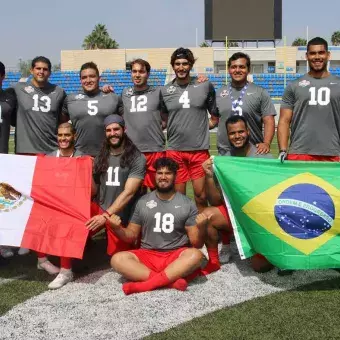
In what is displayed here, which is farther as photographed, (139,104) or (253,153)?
(139,104)

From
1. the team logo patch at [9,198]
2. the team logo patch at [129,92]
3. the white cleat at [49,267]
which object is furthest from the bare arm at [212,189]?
the team logo patch at [9,198]

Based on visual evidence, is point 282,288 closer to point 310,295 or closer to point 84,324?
point 310,295

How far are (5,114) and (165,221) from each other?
1.97 meters

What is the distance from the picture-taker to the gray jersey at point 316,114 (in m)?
4.38

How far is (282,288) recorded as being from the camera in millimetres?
4000

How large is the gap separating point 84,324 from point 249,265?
5.95 ft

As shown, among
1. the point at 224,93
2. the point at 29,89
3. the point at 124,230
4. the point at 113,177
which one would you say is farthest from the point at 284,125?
the point at 29,89

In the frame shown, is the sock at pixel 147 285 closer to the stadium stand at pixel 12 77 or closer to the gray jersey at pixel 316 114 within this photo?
the gray jersey at pixel 316 114

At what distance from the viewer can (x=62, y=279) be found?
4199mm

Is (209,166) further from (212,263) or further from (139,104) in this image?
(139,104)

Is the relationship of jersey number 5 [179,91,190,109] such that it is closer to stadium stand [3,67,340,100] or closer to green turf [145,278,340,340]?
green turf [145,278,340,340]

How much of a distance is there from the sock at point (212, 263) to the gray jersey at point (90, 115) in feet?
5.09

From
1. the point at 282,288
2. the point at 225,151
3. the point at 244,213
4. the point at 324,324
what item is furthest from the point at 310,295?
the point at 225,151

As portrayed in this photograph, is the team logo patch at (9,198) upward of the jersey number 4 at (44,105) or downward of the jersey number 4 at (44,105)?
downward
